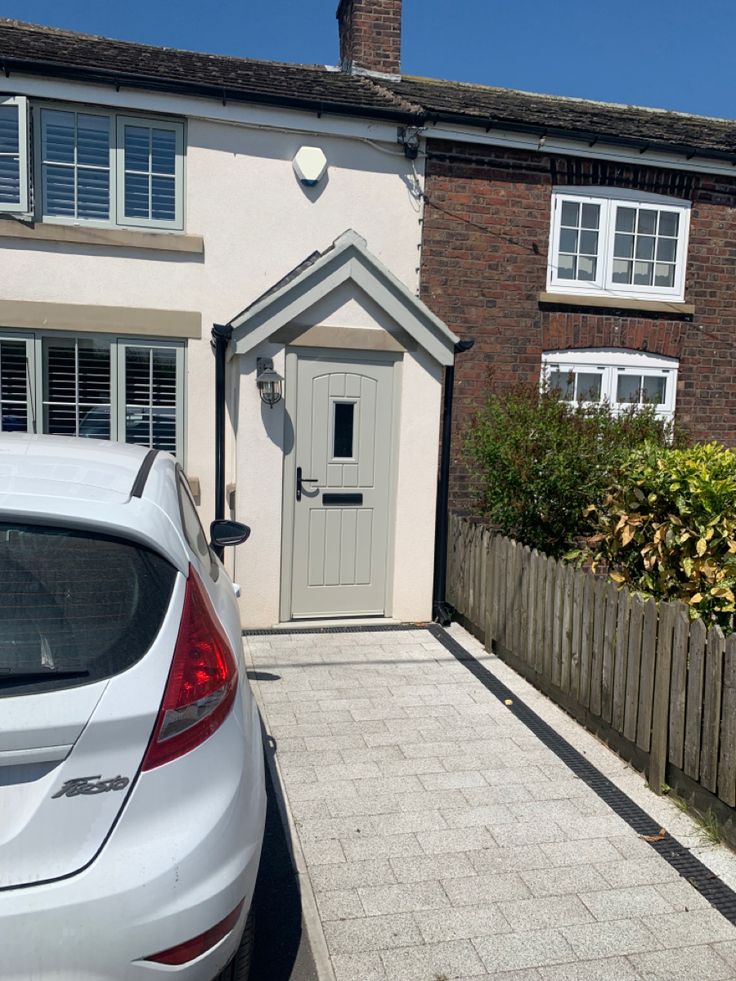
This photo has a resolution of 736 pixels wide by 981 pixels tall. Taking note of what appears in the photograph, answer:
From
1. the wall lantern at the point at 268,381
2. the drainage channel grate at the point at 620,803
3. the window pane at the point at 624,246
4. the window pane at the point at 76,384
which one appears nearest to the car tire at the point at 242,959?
the drainage channel grate at the point at 620,803

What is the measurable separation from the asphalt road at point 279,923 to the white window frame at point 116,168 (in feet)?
20.8

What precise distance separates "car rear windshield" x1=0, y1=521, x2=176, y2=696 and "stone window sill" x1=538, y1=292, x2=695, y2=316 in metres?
7.86

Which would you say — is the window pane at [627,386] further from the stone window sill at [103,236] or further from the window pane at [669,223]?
the stone window sill at [103,236]

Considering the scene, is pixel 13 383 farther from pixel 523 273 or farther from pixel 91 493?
pixel 91 493

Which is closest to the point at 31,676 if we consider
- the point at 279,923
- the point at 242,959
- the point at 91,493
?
the point at 91,493

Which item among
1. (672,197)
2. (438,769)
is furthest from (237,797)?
(672,197)

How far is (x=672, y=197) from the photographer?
9828 mm

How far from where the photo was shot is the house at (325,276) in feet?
25.4

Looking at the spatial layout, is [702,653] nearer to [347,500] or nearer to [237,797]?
[237,797]

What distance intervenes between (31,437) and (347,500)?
4.62 meters

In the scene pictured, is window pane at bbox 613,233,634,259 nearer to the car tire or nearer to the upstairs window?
the upstairs window

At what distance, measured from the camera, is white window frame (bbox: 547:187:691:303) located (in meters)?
9.51

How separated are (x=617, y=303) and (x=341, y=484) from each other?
13.8ft

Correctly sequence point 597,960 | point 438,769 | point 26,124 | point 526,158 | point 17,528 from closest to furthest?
1. point 17,528
2. point 597,960
3. point 438,769
4. point 26,124
5. point 526,158
